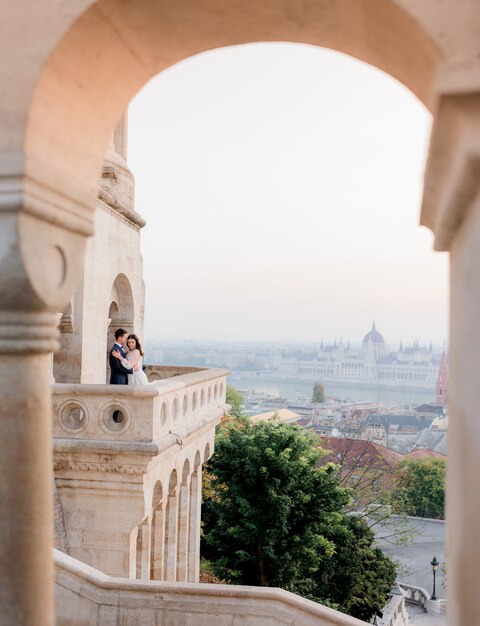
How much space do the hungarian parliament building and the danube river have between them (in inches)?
157

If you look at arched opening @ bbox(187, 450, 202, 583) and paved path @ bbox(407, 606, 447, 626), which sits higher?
arched opening @ bbox(187, 450, 202, 583)

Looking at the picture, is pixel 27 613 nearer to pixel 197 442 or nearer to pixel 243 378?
pixel 197 442

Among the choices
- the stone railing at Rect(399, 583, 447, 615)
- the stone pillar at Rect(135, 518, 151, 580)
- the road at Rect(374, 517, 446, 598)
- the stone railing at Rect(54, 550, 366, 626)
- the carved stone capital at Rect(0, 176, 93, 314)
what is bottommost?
the road at Rect(374, 517, 446, 598)

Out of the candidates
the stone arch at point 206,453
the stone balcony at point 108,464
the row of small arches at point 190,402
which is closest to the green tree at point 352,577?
the stone arch at point 206,453

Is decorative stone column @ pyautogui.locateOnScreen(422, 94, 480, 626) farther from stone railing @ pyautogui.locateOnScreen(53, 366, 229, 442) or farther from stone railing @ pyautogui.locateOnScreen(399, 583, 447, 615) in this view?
stone railing @ pyautogui.locateOnScreen(399, 583, 447, 615)

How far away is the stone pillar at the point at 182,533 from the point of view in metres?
11.0

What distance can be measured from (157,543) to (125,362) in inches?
106

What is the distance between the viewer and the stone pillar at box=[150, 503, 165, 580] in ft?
31.6

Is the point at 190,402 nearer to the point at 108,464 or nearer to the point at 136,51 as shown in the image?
the point at 108,464

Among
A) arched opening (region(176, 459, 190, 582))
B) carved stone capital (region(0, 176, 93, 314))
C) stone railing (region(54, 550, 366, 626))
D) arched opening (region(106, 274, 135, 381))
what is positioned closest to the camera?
carved stone capital (region(0, 176, 93, 314))

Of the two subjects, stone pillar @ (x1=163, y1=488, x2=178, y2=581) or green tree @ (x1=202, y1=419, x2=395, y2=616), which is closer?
stone pillar @ (x1=163, y1=488, x2=178, y2=581)

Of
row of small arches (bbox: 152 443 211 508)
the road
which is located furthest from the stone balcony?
the road

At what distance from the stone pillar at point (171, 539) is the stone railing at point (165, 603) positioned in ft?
13.8

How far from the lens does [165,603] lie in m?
5.82
